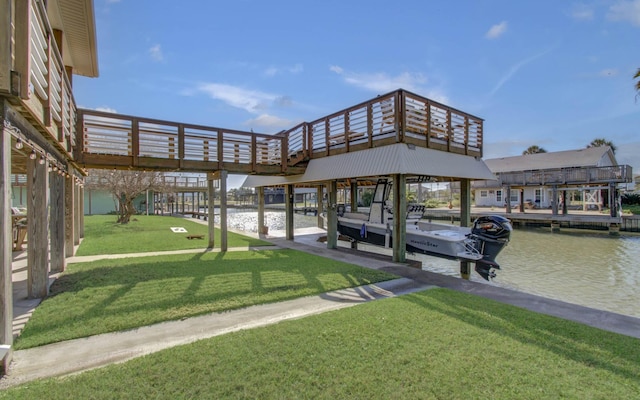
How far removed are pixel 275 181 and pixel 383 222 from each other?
6.08m

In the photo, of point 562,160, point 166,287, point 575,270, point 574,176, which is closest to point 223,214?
point 166,287

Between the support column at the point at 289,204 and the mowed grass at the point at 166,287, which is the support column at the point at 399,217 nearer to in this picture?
the mowed grass at the point at 166,287

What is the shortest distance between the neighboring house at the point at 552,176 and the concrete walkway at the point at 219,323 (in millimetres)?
24529

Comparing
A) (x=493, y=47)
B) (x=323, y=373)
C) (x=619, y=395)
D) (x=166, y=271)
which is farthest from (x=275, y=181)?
(x=619, y=395)

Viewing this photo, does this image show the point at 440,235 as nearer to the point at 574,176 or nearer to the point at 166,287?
the point at 166,287

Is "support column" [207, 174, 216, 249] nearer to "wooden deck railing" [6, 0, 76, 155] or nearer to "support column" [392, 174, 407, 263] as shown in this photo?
"wooden deck railing" [6, 0, 76, 155]

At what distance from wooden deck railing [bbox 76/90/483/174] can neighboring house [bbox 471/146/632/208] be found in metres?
18.6

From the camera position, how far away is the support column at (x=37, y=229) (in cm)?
522

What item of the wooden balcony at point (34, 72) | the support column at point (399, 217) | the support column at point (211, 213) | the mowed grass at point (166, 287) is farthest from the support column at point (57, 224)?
the support column at point (399, 217)

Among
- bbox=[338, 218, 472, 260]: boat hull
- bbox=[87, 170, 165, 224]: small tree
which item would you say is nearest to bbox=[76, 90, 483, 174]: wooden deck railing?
bbox=[338, 218, 472, 260]: boat hull

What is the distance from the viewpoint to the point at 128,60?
37.8 feet

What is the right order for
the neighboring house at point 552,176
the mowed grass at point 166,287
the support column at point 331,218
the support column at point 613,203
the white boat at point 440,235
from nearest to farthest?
the mowed grass at point 166,287
the white boat at point 440,235
the support column at point 331,218
the support column at point 613,203
the neighboring house at point 552,176

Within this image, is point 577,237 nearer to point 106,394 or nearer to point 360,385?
point 360,385

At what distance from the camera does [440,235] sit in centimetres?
976
